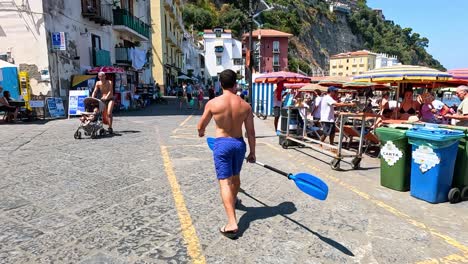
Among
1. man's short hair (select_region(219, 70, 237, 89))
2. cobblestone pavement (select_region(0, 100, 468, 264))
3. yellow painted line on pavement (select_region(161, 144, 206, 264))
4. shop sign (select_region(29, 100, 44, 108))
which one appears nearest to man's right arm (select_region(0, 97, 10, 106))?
shop sign (select_region(29, 100, 44, 108))

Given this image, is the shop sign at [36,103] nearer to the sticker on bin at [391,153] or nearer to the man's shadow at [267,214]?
the man's shadow at [267,214]

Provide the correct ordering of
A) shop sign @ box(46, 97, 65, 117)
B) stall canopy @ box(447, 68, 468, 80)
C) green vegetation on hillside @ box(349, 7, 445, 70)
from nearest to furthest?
1. stall canopy @ box(447, 68, 468, 80)
2. shop sign @ box(46, 97, 65, 117)
3. green vegetation on hillside @ box(349, 7, 445, 70)

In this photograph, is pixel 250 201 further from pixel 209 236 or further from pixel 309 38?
pixel 309 38

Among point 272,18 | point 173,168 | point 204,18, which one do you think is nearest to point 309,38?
point 272,18

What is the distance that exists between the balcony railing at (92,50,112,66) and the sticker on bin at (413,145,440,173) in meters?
17.7

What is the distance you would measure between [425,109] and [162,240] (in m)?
7.24

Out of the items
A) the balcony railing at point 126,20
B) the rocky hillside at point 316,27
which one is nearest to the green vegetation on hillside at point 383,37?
the rocky hillside at point 316,27

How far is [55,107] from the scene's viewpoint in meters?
14.5

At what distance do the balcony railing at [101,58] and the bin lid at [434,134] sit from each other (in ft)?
57.7

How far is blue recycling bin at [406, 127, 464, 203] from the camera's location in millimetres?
4344

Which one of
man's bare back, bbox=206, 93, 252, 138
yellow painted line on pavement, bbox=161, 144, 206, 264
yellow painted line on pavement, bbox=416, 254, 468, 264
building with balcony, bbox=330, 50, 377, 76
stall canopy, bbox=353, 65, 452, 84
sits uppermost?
building with balcony, bbox=330, 50, 377, 76

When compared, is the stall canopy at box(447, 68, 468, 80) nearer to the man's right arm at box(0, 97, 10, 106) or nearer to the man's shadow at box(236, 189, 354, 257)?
the man's shadow at box(236, 189, 354, 257)

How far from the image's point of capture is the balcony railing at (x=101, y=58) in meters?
18.7

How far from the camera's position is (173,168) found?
19.9 ft
